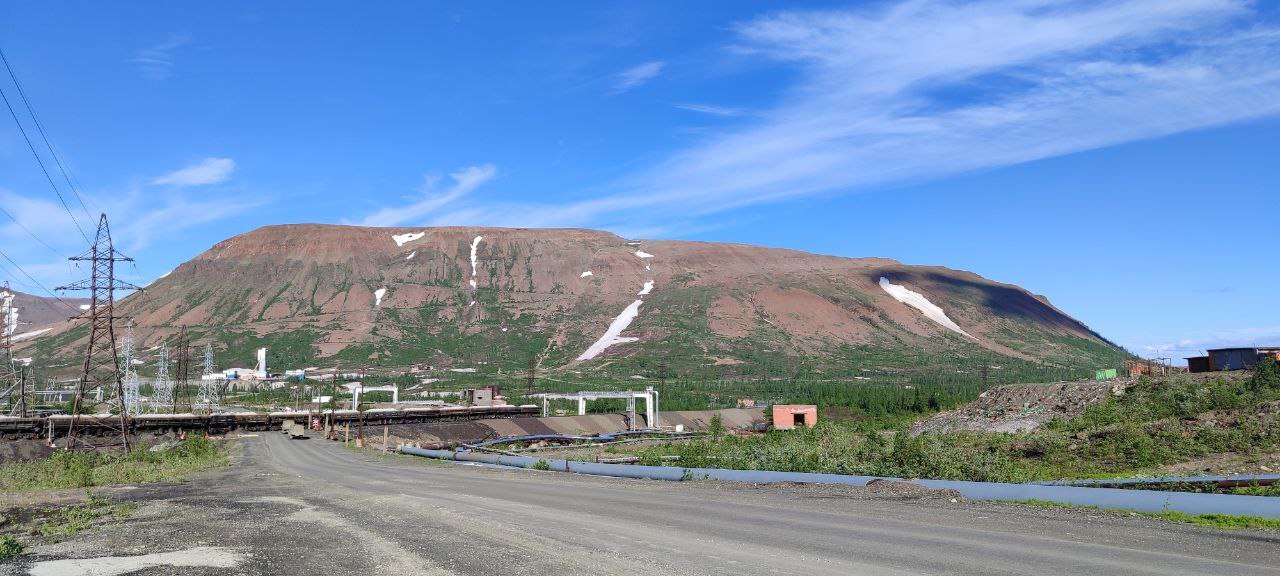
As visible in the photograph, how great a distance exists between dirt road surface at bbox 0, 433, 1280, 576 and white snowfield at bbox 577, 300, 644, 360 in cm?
14818

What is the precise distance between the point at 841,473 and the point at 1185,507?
978cm

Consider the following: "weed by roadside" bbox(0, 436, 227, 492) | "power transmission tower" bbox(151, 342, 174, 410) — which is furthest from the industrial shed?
"power transmission tower" bbox(151, 342, 174, 410)

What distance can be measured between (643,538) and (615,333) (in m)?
165

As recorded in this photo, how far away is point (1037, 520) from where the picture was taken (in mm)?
14070

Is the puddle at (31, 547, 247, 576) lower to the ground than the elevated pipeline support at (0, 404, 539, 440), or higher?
higher

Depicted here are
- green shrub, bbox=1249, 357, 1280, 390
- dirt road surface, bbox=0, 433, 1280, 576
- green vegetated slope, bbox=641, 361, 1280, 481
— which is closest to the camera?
dirt road surface, bbox=0, 433, 1280, 576

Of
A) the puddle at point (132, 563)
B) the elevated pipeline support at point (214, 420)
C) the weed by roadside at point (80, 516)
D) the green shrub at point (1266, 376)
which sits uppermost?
the green shrub at point (1266, 376)

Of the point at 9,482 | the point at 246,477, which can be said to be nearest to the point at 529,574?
the point at 246,477

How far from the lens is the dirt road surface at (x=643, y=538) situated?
35.5ft

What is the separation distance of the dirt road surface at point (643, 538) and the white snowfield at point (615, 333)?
148 metres

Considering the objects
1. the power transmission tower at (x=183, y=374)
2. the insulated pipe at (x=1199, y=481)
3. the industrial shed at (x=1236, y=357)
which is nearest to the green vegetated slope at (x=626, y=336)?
the power transmission tower at (x=183, y=374)

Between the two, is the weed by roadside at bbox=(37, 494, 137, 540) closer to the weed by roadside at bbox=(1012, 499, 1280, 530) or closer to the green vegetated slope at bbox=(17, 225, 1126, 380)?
the weed by roadside at bbox=(1012, 499, 1280, 530)

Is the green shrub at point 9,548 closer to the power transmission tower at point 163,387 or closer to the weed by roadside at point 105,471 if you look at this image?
the weed by roadside at point 105,471

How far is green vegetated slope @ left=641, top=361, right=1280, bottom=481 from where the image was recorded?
73.8 ft
